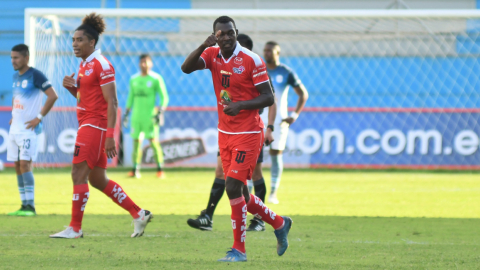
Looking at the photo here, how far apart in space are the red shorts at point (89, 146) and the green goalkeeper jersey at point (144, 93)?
21.5 feet

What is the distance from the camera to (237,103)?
4578mm

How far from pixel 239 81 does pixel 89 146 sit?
169 centimetres

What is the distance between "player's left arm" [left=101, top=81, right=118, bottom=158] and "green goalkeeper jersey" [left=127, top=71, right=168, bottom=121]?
6602 mm

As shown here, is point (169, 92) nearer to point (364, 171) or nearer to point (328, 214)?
point (364, 171)

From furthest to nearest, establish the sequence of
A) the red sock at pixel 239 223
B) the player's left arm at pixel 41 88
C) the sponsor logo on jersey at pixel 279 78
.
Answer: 1. the sponsor logo on jersey at pixel 279 78
2. the player's left arm at pixel 41 88
3. the red sock at pixel 239 223

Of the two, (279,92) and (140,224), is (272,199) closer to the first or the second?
(279,92)

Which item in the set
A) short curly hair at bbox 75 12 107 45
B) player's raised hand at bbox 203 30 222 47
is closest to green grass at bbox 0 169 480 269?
player's raised hand at bbox 203 30 222 47

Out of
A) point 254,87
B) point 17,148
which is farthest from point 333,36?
point 254,87

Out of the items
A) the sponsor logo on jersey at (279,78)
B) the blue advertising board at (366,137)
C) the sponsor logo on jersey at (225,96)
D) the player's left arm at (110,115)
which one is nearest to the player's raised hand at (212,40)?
the sponsor logo on jersey at (225,96)

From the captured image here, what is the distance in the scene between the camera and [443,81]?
56.6ft

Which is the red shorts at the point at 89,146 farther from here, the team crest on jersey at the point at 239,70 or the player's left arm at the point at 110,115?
the team crest on jersey at the point at 239,70

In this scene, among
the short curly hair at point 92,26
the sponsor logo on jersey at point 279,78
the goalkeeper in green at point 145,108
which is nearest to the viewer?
the short curly hair at point 92,26

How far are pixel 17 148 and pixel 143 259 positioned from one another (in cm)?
335

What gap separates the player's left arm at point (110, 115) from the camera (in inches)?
214
